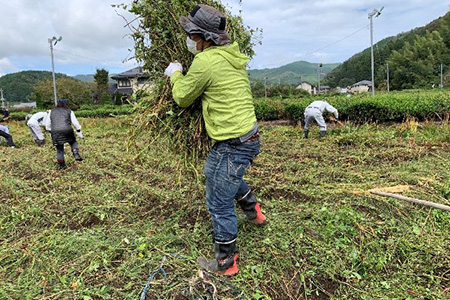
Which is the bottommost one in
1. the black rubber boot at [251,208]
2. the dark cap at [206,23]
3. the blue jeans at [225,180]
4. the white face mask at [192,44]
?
the black rubber boot at [251,208]

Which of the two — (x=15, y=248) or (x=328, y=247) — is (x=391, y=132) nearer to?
(x=328, y=247)

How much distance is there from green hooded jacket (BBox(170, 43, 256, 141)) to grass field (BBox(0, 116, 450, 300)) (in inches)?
28.5

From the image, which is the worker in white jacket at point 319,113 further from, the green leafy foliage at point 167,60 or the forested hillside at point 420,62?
the forested hillside at point 420,62

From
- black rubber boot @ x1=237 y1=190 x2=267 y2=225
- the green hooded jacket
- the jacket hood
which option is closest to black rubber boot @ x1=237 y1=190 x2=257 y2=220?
black rubber boot @ x1=237 y1=190 x2=267 y2=225

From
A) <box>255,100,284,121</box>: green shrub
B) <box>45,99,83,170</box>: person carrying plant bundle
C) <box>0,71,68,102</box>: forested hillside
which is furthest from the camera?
<box>0,71,68,102</box>: forested hillside

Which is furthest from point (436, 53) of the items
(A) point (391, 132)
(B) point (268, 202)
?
(B) point (268, 202)

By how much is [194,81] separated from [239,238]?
1407 mm

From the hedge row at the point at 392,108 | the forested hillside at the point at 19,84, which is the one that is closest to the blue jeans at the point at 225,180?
the hedge row at the point at 392,108

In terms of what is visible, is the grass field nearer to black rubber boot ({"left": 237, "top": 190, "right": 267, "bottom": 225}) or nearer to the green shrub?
black rubber boot ({"left": 237, "top": 190, "right": 267, "bottom": 225})

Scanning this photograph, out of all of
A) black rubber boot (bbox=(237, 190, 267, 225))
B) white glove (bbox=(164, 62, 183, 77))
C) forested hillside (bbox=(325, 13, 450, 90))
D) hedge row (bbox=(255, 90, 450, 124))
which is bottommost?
black rubber boot (bbox=(237, 190, 267, 225))

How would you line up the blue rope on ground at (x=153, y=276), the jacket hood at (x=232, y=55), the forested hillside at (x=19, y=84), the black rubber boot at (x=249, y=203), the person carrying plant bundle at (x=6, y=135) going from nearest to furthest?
1. the blue rope on ground at (x=153, y=276)
2. the jacket hood at (x=232, y=55)
3. the black rubber boot at (x=249, y=203)
4. the person carrying plant bundle at (x=6, y=135)
5. the forested hillside at (x=19, y=84)

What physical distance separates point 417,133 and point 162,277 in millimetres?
7174

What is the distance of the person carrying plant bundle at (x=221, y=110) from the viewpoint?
2078 millimetres

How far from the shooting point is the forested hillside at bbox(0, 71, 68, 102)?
75875 millimetres
